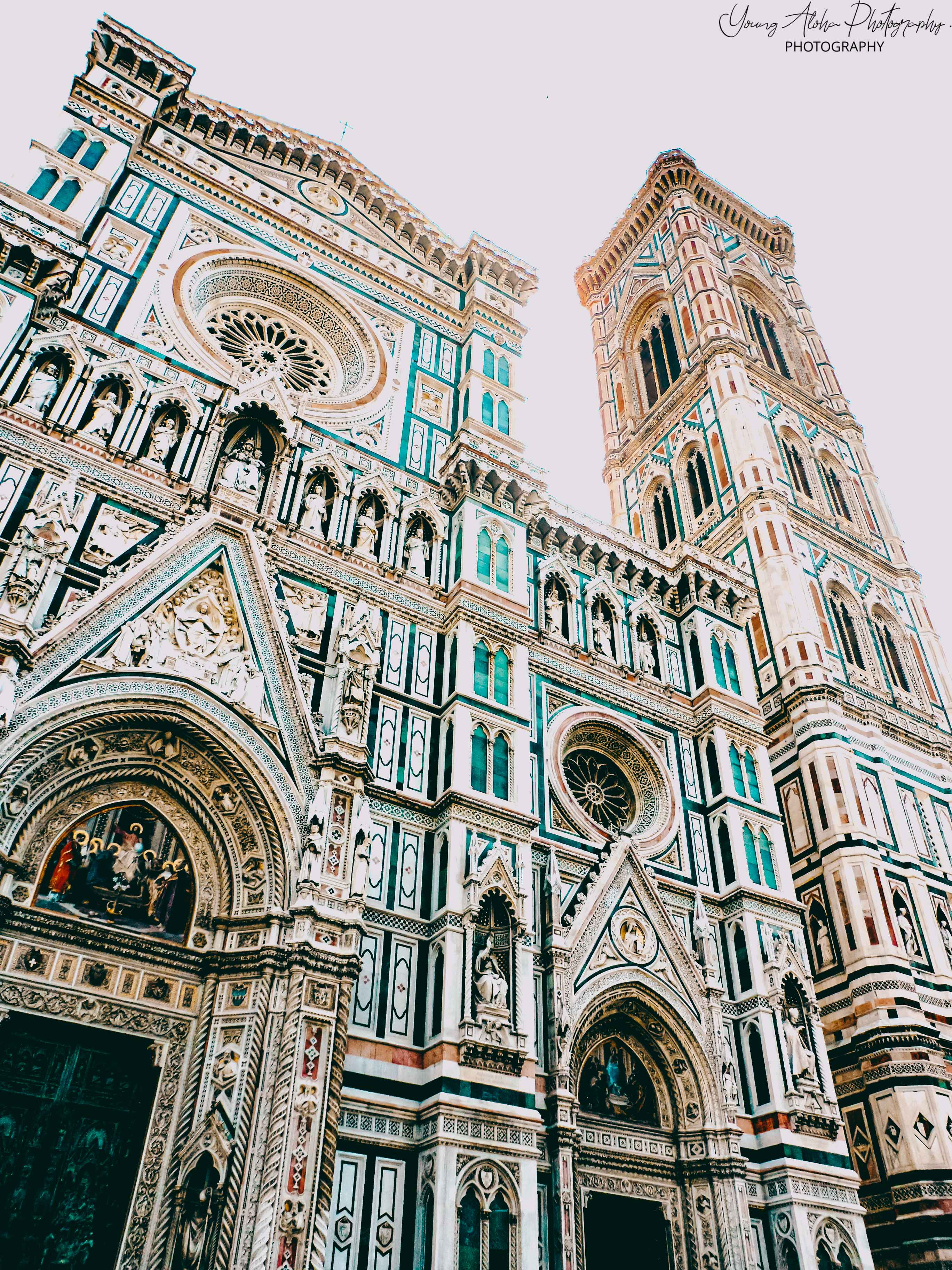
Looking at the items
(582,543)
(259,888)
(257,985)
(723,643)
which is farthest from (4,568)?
(723,643)

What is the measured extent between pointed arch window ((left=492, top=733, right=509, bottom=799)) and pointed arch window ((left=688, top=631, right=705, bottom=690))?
562 centimetres

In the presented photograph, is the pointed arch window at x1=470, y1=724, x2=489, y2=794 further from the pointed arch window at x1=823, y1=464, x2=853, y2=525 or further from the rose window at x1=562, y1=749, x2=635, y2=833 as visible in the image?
the pointed arch window at x1=823, y1=464, x2=853, y2=525

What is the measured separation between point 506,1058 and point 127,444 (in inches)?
388

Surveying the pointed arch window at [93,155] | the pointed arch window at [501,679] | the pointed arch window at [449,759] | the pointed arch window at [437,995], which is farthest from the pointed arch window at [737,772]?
the pointed arch window at [93,155]

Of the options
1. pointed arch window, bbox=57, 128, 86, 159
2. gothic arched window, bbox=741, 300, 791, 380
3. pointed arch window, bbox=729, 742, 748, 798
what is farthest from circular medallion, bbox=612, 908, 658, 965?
gothic arched window, bbox=741, 300, 791, 380

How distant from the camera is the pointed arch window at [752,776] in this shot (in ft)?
57.9

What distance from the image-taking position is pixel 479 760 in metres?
14.4

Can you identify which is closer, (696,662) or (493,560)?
(493,560)

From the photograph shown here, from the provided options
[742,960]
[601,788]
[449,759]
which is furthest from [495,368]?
[742,960]

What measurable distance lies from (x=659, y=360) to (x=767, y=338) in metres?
3.66

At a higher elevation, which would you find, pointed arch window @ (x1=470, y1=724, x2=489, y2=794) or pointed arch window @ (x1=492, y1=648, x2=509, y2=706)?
pointed arch window @ (x1=492, y1=648, x2=509, y2=706)

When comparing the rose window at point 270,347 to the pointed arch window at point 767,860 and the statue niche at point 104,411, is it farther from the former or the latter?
the pointed arch window at point 767,860

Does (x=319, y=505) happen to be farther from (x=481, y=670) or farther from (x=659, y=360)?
(x=659, y=360)

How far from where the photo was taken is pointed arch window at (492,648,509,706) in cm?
1539
